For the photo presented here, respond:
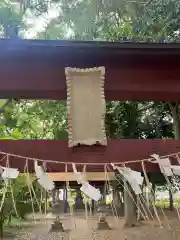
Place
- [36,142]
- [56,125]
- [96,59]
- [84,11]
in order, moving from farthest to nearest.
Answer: [56,125] < [84,11] < [96,59] < [36,142]

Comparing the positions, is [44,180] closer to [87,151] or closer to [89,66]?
[87,151]

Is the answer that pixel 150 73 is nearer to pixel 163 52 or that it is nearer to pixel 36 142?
pixel 163 52

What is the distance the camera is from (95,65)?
312cm

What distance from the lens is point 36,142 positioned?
2.90 m

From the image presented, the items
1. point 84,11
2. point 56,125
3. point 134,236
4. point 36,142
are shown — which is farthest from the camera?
point 56,125

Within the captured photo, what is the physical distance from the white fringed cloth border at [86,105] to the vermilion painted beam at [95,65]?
0.40ft

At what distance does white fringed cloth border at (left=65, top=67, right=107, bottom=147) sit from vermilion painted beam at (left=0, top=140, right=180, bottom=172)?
0.08 metres

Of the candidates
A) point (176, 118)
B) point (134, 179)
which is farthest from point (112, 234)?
point (134, 179)

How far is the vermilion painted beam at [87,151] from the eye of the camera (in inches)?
113

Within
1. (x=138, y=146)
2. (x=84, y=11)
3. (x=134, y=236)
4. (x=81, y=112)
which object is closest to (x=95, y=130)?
(x=81, y=112)

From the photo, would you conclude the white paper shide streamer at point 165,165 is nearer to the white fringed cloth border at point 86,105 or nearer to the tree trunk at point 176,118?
the white fringed cloth border at point 86,105

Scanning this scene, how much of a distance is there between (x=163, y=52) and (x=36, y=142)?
116cm

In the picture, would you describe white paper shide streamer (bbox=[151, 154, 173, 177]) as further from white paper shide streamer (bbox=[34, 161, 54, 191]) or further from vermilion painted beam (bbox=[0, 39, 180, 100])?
white paper shide streamer (bbox=[34, 161, 54, 191])

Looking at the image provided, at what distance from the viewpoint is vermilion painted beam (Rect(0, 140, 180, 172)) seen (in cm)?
287
